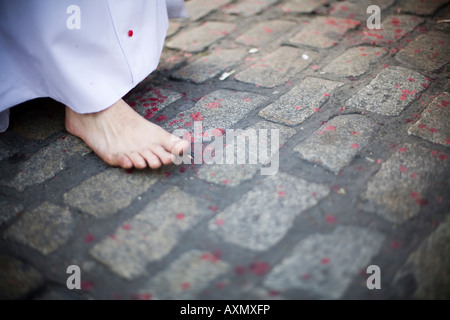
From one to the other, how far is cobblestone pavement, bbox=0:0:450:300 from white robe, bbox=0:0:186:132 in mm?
219

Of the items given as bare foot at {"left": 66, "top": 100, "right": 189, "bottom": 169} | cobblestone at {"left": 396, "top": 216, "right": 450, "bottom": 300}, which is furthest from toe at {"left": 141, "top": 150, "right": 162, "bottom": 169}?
cobblestone at {"left": 396, "top": 216, "right": 450, "bottom": 300}

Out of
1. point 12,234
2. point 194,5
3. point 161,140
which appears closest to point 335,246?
point 161,140

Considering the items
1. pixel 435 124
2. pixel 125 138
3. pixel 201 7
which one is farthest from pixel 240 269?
pixel 201 7

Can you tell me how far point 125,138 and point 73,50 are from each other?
0.37 metres

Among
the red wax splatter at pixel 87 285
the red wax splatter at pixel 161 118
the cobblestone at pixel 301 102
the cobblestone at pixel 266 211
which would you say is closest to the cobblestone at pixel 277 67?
the cobblestone at pixel 301 102

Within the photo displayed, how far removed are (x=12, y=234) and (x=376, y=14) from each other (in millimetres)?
2207

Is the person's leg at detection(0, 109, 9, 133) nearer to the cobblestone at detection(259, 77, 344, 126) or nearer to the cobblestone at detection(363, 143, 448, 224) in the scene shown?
the cobblestone at detection(259, 77, 344, 126)

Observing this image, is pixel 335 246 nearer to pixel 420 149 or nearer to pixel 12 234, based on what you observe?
pixel 420 149

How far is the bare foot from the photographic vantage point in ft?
4.18

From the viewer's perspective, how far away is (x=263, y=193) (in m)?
1.14

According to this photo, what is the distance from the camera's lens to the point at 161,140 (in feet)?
4.34

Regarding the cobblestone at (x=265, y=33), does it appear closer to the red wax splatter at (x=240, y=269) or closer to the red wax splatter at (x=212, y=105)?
the red wax splatter at (x=212, y=105)

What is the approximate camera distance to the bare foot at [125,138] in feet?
4.18

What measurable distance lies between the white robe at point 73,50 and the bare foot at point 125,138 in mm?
60
